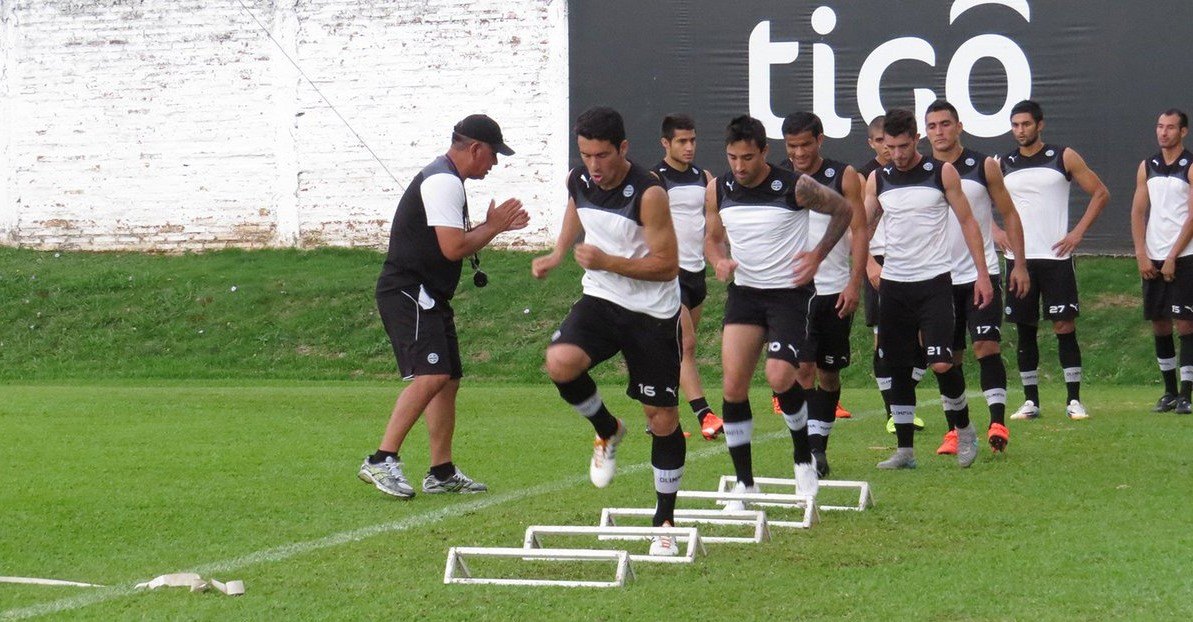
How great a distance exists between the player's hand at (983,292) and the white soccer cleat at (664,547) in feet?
13.1

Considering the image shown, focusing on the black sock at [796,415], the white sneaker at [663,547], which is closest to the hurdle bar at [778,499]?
the black sock at [796,415]

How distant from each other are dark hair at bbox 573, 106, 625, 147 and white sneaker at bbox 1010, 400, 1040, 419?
684 centimetres

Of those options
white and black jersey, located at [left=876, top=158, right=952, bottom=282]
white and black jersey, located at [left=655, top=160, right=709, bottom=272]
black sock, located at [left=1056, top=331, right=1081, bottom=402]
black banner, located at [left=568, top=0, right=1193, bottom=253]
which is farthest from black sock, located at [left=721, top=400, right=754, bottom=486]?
black banner, located at [left=568, top=0, right=1193, bottom=253]

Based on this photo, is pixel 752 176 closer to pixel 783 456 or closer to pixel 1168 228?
pixel 783 456

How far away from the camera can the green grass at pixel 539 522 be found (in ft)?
19.0

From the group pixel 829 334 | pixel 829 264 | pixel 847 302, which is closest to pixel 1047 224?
pixel 829 264

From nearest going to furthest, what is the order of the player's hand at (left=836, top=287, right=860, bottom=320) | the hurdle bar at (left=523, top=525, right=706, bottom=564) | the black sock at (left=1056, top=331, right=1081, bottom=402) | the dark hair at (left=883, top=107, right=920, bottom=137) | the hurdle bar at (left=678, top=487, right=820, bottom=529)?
the hurdle bar at (left=523, top=525, right=706, bottom=564) → the hurdle bar at (left=678, top=487, right=820, bottom=529) → the player's hand at (left=836, top=287, right=860, bottom=320) → the dark hair at (left=883, top=107, right=920, bottom=137) → the black sock at (left=1056, top=331, right=1081, bottom=402)

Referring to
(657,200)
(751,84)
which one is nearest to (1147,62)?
(751,84)

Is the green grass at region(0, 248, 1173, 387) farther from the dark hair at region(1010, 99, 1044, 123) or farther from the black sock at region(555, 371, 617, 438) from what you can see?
the black sock at region(555, 371, 617, 438)

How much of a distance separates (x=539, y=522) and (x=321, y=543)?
1.15 m

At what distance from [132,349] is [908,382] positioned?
1246 centimetres

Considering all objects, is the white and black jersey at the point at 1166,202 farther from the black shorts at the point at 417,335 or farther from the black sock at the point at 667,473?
the black sock at the point at 667,473

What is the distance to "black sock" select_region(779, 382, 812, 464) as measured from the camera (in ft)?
28.1

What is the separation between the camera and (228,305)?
2095 centimetres
